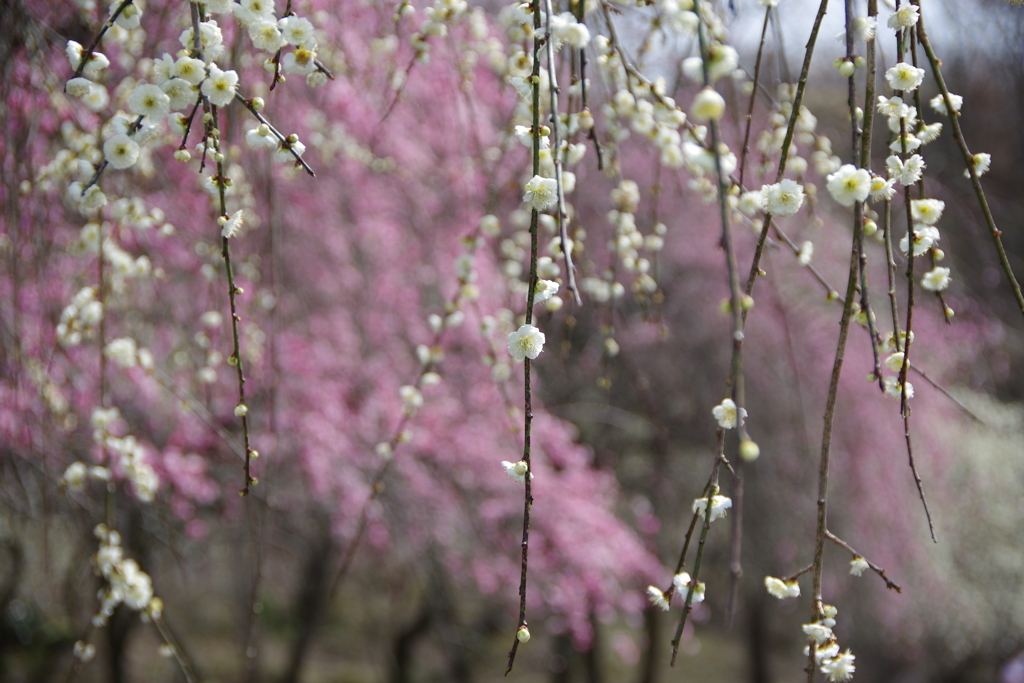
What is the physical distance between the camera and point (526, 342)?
75 cm

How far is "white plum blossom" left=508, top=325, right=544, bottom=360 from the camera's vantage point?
734 millimetres

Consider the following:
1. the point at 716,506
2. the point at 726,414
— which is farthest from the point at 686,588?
the point at 726,414

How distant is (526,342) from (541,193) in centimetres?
16

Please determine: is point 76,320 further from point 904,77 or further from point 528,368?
point 904,77

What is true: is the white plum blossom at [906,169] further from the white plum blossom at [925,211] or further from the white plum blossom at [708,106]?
the white plum blossom at [708,106]

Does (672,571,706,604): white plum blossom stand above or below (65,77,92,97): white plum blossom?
below

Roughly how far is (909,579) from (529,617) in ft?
7.74

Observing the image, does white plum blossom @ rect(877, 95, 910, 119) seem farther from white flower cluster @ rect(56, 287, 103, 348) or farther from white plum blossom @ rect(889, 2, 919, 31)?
white flower cluster @ rect(56, 287, 103, 348)

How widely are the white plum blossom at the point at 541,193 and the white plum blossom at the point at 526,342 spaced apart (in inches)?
5.3

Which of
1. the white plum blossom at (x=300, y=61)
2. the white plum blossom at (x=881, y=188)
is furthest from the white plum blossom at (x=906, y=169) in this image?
the white plum blossom at (x=300, y=61)

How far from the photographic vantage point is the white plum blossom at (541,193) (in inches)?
28.1

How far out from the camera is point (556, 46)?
764 millimetres

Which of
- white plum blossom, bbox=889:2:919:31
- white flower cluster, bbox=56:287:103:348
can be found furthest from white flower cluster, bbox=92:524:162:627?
white plum blossom, bbox=889:2:919:31

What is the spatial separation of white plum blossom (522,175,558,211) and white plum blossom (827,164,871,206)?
0.32m
